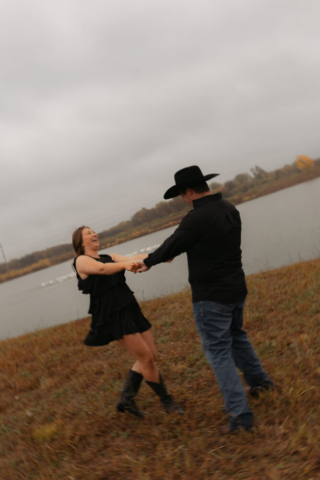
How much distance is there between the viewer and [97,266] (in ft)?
10.6

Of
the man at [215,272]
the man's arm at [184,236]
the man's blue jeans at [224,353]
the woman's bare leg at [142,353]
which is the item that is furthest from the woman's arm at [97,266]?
the man's blue jeans at [224,353]

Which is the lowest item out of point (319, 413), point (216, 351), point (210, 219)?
point (319, 413)

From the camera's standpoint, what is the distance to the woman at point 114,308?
10.8 feet

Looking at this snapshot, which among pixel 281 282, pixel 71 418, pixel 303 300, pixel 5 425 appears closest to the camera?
pixel 71 418

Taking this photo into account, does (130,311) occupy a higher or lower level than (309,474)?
higher

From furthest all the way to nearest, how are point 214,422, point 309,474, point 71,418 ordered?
point 71,418 → point 214,422 → point 309,474

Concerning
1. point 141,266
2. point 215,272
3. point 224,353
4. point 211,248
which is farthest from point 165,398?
point 211,248

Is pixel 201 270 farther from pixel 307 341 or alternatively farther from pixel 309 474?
pixel 307 341

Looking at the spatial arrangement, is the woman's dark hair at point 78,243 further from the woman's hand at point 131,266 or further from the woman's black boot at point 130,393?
the woman's black boot at point 130,393

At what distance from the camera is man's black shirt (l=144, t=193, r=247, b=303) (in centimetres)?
288

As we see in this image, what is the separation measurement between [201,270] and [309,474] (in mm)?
1605

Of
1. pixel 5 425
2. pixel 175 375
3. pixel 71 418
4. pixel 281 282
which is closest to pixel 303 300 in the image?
pixel 281 282

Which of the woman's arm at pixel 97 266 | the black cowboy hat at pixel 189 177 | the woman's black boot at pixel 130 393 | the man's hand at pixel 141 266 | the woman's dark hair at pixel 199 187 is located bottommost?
the woman's black boot at pixel 130 393

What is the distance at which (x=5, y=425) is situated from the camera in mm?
4312
